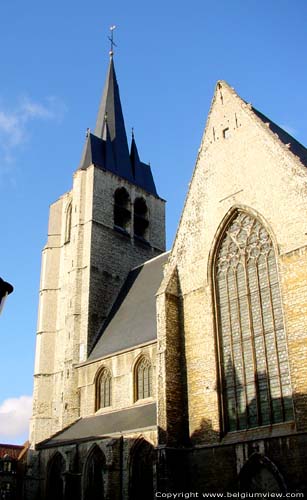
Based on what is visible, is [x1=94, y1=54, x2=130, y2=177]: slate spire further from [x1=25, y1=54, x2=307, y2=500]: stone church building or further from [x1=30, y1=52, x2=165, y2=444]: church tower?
[x1=25, y1=54, x2=307, y2=500]: stone church building

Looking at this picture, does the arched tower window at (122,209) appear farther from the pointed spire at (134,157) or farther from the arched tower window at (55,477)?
the arched tower window at (55,477)

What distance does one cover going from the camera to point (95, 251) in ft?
80.5

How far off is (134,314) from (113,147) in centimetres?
1068

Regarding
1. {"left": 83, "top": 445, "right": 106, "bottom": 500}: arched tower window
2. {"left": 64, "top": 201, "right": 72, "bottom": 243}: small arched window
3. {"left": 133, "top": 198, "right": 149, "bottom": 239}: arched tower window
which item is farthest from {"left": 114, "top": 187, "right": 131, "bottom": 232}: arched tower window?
{"left": 83, "top": 445, "right": 106, "bottom": 500}: arched tower window

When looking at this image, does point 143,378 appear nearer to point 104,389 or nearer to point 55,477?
point 104,389

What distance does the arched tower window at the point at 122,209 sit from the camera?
2706cm

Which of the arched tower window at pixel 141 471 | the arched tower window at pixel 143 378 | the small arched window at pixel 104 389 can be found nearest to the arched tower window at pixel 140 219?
the small arched window at pixel 104 389

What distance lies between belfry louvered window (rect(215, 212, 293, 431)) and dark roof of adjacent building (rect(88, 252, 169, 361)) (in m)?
4.30

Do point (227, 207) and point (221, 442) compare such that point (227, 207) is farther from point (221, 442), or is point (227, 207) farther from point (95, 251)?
point (95, 251)

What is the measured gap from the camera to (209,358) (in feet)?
48.0

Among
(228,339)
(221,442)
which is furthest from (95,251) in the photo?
(221,442)

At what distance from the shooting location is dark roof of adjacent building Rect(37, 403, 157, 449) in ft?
54.6

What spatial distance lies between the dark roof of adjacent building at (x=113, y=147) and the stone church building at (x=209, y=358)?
703 cm

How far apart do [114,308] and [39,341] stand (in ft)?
12.4
